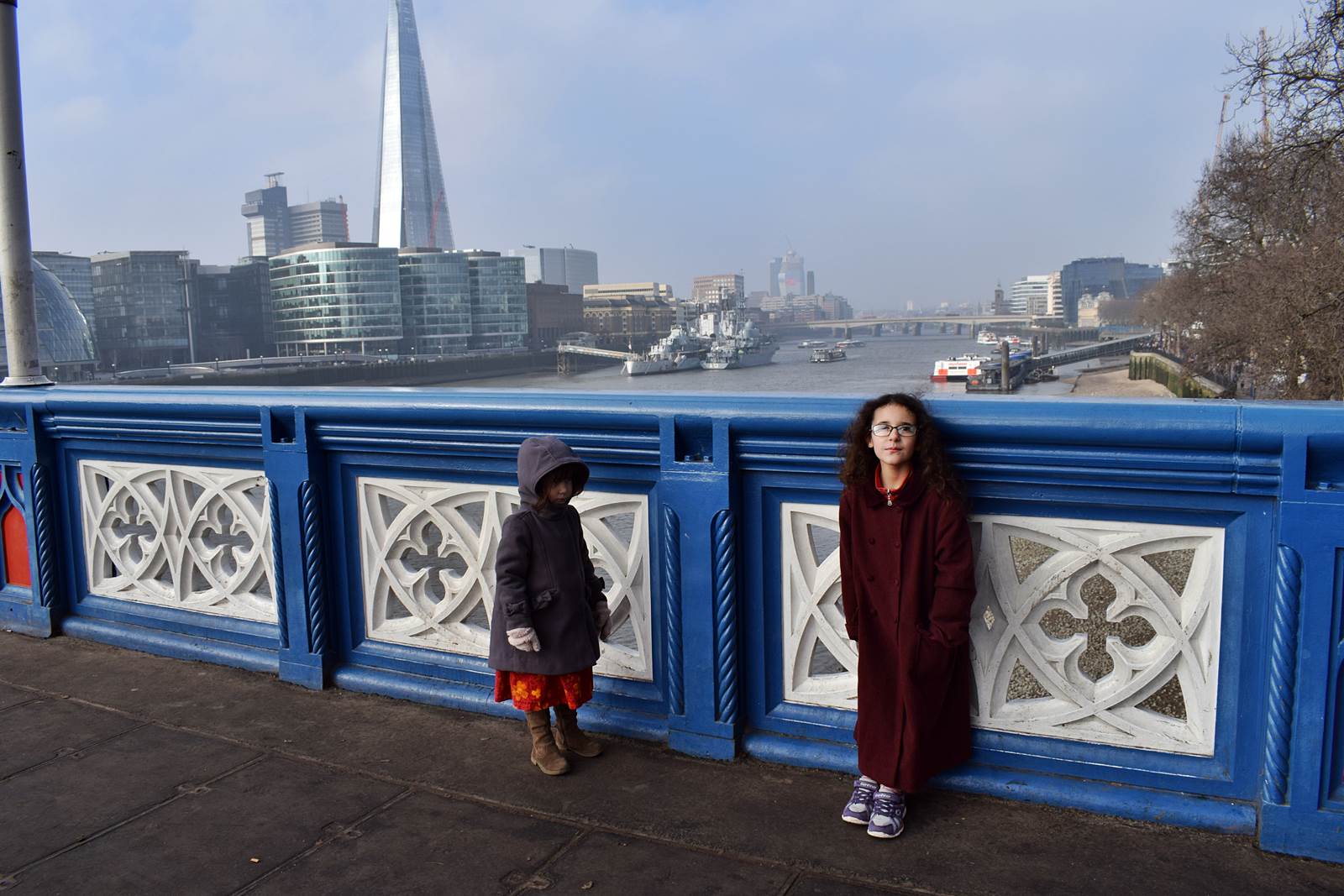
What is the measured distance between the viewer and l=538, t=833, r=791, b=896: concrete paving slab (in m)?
2.55

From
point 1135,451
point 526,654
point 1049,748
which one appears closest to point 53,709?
point 526,654

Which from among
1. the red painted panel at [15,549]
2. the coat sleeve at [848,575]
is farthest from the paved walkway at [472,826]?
the red painted panel at [15,549]

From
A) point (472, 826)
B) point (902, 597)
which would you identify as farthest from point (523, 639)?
point (902, 597)

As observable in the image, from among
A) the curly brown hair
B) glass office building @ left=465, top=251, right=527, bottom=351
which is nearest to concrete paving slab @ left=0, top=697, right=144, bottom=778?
the curly brown hair

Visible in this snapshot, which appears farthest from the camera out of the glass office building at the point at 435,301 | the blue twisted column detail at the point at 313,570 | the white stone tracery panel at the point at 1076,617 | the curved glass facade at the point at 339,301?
the glass office building at the point at 435,301

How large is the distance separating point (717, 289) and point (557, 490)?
125469 mm

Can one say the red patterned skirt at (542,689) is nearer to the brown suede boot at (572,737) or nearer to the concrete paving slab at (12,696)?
the brown suede boot at (572,737)

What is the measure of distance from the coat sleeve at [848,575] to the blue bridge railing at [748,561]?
160 mm

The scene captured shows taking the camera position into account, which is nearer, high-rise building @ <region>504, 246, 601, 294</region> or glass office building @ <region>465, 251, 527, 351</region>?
glass office building @ <region>465, 251, 527, 351</region>

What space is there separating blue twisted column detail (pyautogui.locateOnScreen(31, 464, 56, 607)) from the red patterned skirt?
2716mm

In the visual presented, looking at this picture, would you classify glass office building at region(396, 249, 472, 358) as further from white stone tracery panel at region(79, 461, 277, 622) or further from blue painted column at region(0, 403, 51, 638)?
white stone tracery panel at region(79, 461, 277, 622)

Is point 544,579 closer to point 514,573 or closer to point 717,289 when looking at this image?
point 514,573

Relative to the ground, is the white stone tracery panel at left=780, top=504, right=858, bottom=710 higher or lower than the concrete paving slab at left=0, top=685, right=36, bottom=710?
higher

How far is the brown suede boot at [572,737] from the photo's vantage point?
11.0ft
